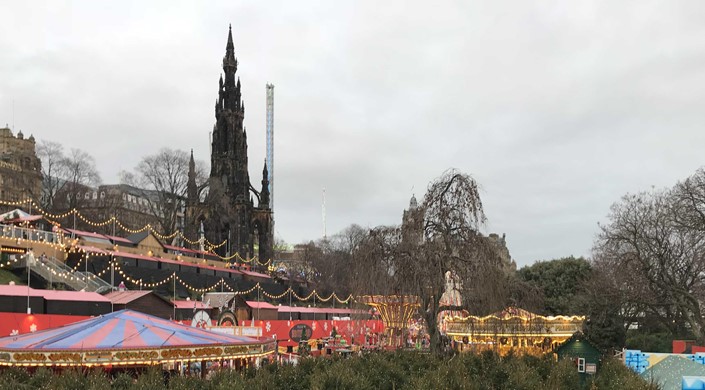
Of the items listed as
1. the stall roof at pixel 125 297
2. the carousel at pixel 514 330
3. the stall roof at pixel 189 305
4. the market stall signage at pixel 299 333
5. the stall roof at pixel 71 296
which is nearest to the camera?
the carousel at pixel 514 330

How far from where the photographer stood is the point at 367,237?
83.3 feet

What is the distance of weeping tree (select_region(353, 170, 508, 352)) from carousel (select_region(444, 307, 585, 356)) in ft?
5.98

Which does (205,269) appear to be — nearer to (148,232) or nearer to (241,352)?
(148,232)

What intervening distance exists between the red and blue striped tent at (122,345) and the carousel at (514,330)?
929 centimetres

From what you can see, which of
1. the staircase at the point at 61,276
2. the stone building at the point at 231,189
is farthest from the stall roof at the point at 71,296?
the stone building at the point at 231,189

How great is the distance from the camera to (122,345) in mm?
19938

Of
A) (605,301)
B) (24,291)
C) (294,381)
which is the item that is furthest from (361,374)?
(605,301)

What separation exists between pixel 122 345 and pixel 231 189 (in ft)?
252

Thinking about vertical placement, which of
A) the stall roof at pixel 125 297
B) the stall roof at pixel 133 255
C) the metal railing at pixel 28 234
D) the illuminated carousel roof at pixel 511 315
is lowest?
the illuminated carousel roof at pixel 511 315

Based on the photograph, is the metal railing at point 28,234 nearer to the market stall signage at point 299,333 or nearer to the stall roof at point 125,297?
the stall roof at point 125,297

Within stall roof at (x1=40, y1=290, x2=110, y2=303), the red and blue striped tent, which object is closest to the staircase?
stall roof at (x1=40, y1=290, x2=110, y2=303)

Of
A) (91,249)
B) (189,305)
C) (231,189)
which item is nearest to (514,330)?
(189,305)

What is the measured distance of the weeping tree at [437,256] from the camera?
77.6ft

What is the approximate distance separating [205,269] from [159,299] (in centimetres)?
3147
